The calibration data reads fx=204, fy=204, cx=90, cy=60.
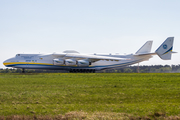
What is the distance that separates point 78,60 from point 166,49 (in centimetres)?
1451

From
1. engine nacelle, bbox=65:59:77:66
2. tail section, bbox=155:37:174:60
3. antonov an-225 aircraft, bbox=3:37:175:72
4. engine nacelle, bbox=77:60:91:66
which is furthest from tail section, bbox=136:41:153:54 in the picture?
engine nacelle, bbox=65:59:77:66

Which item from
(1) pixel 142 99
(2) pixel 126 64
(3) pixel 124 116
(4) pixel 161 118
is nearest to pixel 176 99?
(1) pixel 142 99

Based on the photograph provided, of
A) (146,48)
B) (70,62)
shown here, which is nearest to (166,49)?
(146,48)

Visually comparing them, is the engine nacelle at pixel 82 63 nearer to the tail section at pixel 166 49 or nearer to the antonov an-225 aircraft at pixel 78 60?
the antonov an-225 aircraft at pixel 78 60

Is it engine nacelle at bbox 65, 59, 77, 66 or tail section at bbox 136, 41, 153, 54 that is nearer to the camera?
engine nacelle at bbox 65, 59, 77, 66

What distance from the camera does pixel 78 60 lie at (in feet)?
109

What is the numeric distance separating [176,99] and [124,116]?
3465 mm

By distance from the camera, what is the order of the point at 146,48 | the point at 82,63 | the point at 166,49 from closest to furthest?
the point at 82,63
the point at 166,49
the point at 146,48

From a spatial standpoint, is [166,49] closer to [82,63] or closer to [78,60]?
[82,63]

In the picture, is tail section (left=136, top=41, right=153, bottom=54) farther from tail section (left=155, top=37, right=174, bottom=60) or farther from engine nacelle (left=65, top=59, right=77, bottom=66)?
engine nacelle (left=65, top=59, right=77, bottom=66)

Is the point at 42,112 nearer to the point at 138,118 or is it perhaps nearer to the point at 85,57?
the point at 138,118

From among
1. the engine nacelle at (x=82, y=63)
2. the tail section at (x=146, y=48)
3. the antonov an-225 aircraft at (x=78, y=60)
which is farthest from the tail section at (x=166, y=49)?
the engine nacelle at (x=82, y=63)

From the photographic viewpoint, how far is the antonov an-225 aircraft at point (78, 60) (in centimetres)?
3169

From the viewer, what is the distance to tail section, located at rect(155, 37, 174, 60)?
33.4m
